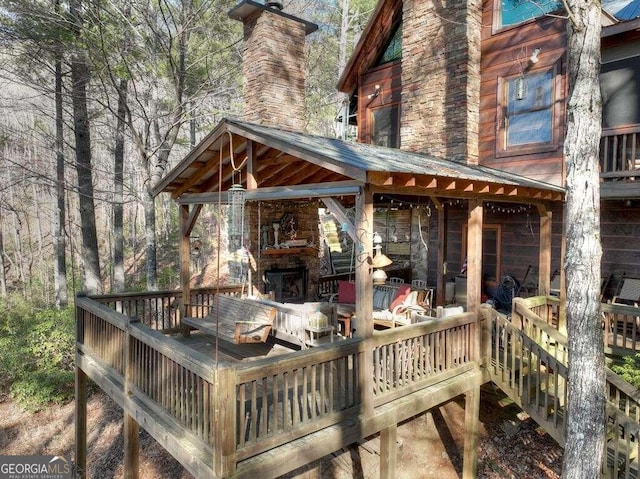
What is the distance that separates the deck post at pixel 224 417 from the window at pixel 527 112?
783 cm

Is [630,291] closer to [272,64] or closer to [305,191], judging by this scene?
[305,191]

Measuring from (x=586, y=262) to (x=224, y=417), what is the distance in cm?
382

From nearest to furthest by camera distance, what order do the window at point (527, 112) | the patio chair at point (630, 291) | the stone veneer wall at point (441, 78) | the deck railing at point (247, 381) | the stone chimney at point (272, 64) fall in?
1. the deck railing at point (247, 381)
2. the patio chair at point (630, 291)
3. the window at point (527, 112)
4. the stone veneer wall at point (441, 78)
5. the stone chimney at point (272, 64)

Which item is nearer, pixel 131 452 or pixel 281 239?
pixel 131 452

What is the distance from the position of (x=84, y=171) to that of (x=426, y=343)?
1094cm

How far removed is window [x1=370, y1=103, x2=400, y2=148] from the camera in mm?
11391

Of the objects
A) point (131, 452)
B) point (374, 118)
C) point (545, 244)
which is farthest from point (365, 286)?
point (374, 118)

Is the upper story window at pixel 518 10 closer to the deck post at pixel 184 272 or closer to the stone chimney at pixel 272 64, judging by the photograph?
the stone chimney at pixel 272 64

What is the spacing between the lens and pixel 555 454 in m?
6.80

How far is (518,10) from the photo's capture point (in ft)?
29.8

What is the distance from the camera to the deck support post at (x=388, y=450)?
5.30 metres

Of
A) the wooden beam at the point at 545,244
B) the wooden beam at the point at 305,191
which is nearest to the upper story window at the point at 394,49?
the wooden beam at the point at 545,244

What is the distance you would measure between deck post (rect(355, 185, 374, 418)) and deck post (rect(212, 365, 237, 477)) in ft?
5.24

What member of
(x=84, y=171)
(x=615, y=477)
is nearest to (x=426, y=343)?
(x=615, y=477)
